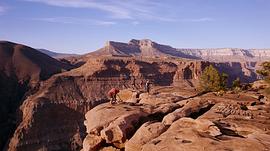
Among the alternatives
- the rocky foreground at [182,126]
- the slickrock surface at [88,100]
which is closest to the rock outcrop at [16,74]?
the slickrock surface at [88,100]

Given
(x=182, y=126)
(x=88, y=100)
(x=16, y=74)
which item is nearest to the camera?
(x=182, y=126)

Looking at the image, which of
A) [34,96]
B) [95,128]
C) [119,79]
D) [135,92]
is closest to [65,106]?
[34,96]

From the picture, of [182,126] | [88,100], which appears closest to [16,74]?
[88,100]

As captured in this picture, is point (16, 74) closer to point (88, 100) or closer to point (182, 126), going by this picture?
point (88, 100)

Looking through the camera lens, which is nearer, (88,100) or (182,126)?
(182,126)

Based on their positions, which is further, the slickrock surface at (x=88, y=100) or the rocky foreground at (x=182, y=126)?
the slickrock surface at (x=88, y=100)

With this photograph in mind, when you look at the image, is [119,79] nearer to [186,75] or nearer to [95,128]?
[186,75]

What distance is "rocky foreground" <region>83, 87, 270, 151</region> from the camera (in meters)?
19.0

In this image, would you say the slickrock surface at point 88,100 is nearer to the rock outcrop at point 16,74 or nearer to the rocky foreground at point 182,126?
the rocky foreground at point 182,126

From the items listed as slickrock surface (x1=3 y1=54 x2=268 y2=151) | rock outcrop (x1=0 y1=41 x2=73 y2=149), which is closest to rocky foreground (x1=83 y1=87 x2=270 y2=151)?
slickrock surface (x1=3 y1=54 x2=268 y2=151)

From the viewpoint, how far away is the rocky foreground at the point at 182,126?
18984 millimetres

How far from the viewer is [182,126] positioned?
22922 mm

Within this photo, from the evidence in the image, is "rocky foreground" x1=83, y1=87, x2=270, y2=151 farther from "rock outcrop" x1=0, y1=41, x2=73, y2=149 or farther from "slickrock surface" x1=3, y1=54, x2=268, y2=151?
"rock outcrop" x1=0, y1=41, x2=73, y2=149

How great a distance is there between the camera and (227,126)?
2266 centimetres
